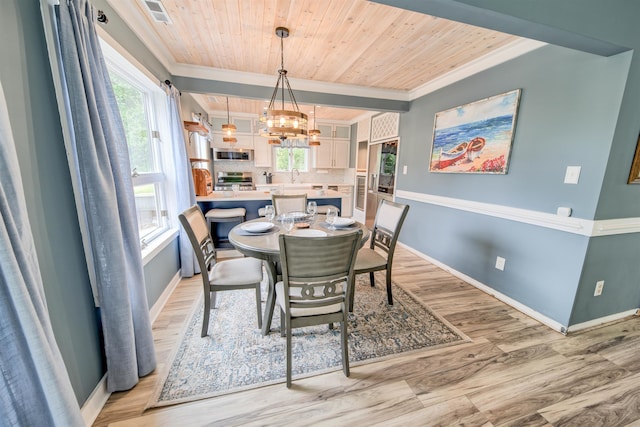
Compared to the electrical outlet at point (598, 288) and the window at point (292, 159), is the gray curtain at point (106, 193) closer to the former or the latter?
the electrical outlet at point (598, 288)

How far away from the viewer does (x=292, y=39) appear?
231 centimetres

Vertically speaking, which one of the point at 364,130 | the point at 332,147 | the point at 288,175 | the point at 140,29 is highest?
the point at 140,29

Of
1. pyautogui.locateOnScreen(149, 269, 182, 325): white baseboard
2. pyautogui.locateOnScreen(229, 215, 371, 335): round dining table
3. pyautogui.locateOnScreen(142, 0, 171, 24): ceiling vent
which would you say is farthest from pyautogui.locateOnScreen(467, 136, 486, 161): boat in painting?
pyautogui.locateOnScreen(149, 269, 182, 325): white baseboard

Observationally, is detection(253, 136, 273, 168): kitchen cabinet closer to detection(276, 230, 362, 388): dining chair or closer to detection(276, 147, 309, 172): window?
detection(276, 147, 309, 172): window

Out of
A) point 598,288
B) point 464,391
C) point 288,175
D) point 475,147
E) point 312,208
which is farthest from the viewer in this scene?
point 288,175

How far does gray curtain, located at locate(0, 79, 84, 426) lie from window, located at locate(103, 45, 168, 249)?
4.26ft

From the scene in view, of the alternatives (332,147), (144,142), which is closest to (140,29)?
(144,142)

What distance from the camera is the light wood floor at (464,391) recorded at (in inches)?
51.3

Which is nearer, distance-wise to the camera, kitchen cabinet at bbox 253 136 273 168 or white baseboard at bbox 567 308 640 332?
white baseboard at bbox 567 308 640 332

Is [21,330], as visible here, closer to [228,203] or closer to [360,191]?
[228,203]

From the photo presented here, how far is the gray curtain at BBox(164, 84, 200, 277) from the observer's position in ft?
8.34

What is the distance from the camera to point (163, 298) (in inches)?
91.3

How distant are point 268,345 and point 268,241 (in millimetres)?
786

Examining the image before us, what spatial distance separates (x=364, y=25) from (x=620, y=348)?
3287mm
